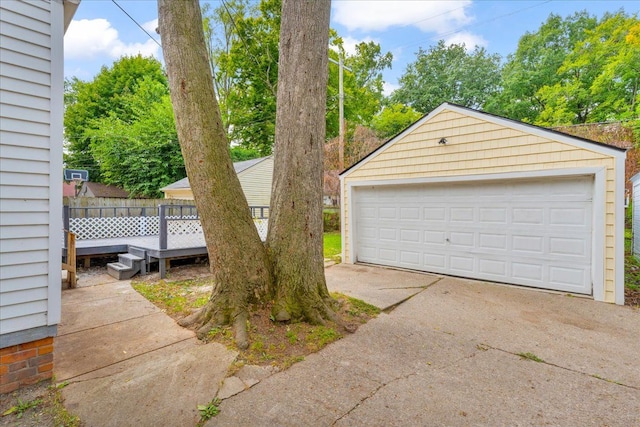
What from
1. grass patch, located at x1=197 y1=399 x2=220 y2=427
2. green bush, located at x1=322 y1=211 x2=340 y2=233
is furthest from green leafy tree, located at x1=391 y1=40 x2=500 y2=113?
grass patch, located at x1=197 y1=399 x2=220 y2=427

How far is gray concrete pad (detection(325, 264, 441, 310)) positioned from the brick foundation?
3.69 metres

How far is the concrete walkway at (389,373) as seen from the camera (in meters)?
2.16

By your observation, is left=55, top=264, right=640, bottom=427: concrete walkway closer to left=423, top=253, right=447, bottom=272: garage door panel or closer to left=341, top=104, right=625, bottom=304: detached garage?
left=341, top=104, right=625, bottom=304: detached garage

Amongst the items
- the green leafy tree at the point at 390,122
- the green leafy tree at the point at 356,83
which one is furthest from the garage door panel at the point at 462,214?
the green leafy tree at the point at 390,122

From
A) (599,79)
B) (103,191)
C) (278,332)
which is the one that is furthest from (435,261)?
(103,191)

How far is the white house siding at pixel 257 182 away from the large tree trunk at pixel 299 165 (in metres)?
11.9

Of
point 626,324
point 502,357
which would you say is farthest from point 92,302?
point 626,324

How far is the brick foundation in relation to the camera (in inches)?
92.4

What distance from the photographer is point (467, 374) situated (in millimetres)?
2719

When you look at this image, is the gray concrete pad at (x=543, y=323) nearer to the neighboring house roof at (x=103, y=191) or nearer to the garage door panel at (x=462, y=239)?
the garage door panel at (x=462, y=239)

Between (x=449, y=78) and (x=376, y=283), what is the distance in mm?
24435

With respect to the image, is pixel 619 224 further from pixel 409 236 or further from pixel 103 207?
pixel 103 207

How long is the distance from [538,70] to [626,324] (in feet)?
72.2

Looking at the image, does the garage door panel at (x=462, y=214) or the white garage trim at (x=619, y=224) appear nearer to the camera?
the white garage trim at (x=619, y=224)
